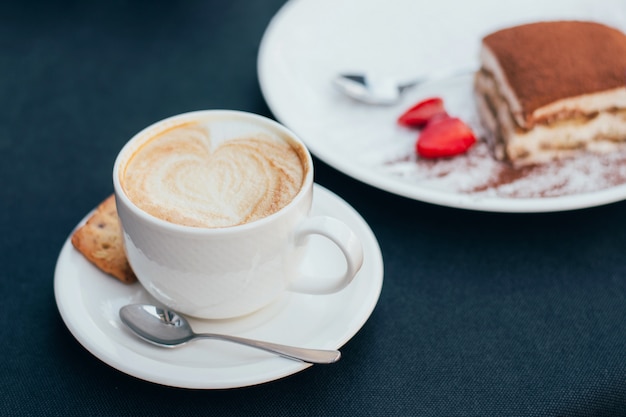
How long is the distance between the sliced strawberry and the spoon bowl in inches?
26.1

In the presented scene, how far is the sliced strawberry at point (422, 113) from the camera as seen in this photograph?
4.01 feet

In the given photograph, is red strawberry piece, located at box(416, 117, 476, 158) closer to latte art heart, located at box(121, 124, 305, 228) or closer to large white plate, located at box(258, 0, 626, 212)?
large white plate, located at box(258, 0, 626, 212)

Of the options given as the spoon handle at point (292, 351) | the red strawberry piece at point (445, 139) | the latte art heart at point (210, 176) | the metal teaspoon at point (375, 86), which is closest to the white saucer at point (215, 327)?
the spoon handle at point (292, 351)

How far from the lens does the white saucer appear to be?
2.13 feet

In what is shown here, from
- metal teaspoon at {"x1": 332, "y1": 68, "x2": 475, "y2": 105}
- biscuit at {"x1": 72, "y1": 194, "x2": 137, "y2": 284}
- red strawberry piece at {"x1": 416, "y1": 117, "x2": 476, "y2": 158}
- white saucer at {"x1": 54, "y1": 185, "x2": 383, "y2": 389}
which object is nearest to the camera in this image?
white saucer at {"x1": 54, "y1": 185, "x2": 383, "y2": 389}

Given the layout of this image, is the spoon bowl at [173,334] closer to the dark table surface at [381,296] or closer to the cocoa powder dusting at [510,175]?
the dark table surface at [381,296]

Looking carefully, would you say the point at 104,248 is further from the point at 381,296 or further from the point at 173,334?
the point at 381,296

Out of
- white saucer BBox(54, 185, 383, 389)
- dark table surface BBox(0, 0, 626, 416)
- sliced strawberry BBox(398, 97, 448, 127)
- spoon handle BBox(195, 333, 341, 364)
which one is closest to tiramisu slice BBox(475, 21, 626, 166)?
sliced strawberry BBox(398, 97, 448, 127)

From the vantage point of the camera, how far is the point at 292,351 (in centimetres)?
67

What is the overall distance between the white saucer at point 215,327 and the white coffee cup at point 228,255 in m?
0.03

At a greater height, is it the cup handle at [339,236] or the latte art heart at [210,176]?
the latte art heart at [210,176]

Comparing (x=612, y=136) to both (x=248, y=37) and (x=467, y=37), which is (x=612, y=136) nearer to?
(x=467, y=37)

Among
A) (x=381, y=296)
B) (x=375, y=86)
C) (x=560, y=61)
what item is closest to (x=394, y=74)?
(x=375, y=86)

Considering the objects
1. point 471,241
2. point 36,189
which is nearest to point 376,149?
point 471,241
